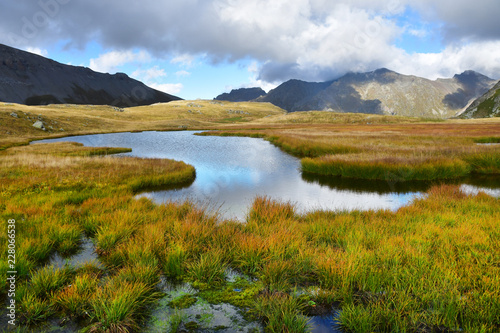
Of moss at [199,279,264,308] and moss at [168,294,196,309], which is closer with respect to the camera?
moss at [168,294,196,309]

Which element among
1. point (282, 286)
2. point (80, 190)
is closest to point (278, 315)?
point (282, 286)

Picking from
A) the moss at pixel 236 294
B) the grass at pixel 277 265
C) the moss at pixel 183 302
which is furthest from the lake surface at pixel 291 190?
the moss at pixel 183 302

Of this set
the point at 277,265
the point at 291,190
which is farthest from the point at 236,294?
the point at 291,190

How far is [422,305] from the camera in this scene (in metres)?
4.66

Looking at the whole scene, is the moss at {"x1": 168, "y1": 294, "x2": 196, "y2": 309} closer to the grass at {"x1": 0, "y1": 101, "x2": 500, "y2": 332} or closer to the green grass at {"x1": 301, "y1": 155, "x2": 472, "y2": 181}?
the grass at {"x1": 0, "y1": 101, "x2": 500, "y2": 332}

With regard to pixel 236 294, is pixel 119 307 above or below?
above

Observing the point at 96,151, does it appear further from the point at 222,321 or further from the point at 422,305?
the point at 422,305

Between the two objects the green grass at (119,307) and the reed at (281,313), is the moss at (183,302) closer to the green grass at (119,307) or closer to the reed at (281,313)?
the green grass at (119,307)

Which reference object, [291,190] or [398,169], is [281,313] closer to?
[291,190]

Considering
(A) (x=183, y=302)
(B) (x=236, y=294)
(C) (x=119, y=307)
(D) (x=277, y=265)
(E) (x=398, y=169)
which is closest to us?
(C) (x=119, y=307)

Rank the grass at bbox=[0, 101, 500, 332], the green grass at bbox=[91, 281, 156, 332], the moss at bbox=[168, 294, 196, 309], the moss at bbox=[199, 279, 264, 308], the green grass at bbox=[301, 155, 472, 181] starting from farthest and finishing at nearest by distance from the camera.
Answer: the green grass at bbox=[301, 155, 472, 181] → the moss at bbox=[199, 279, 264, 308] → the moss at bbox=[168, 294, 196, 309] → the grass at bbox=[0, 101, 500, 332] → the green grass at bbox=[91, 281, 156, 332]

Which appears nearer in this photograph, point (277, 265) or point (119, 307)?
point (119, 307)

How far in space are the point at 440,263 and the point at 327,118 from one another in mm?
143339

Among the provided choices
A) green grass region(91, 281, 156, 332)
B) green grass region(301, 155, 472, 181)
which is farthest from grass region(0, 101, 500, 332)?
green grass region(301, 155, 472, 181)
